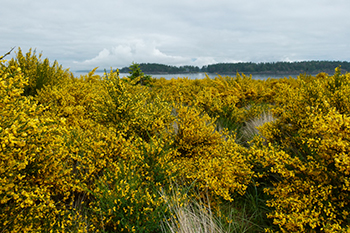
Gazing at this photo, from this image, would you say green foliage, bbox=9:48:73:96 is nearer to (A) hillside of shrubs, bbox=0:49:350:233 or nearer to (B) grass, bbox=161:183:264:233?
(A) hillside of shrubs, bbox=0:49:350:233

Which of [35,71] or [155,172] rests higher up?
[35,71]

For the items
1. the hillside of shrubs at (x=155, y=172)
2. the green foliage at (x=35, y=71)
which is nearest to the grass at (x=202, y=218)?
the hillside of shrubs at (x=155, y=172)

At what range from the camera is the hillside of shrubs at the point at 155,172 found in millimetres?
2000

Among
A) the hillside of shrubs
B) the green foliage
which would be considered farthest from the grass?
the green foliage

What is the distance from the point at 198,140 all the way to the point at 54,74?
6.13 m

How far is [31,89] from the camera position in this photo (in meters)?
6.18

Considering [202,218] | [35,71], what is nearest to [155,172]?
[202,218]

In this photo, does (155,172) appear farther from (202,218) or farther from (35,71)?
(35,71)

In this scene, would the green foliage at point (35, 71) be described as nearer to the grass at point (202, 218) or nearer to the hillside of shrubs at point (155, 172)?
the hillside of shrubs at point (155, 172)

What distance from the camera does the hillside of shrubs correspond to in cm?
200

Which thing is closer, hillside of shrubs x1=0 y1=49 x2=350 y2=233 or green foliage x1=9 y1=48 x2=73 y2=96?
hillside of shrubs x1=0 y1=49 x2=350 y2=233

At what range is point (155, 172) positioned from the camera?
2791mm

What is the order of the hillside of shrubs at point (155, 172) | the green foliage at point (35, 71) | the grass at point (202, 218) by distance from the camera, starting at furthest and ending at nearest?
the green foliage at point (35, 71), the grass at point (202, 218), the hillside of shrubs at point (155, 172)

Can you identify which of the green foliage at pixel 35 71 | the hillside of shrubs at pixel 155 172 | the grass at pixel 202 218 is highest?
the green foliage at pixel 35 71
